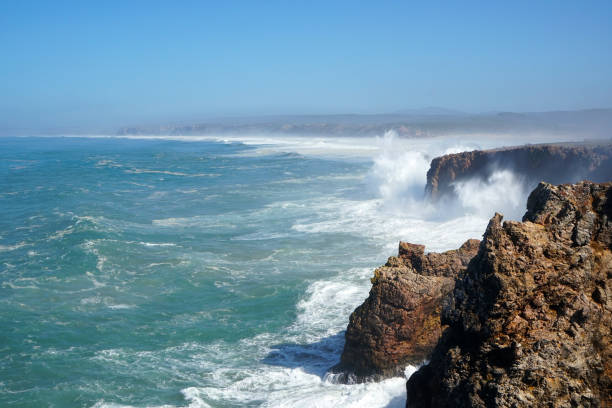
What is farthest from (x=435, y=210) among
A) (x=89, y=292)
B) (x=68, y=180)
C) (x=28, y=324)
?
(x=68, y=180)

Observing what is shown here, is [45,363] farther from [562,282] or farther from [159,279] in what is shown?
[562,282]

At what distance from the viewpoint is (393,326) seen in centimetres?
816

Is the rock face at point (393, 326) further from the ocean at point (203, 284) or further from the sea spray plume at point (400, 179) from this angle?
the sea spray plume at point (400, 179)

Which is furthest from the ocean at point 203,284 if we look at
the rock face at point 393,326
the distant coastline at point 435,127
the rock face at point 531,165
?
the distant coastline at point 435,127

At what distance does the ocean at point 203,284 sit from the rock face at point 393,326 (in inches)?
13.8

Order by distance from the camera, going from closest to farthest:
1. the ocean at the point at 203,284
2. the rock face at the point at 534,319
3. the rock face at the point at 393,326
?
the rock face at the point at 534,319 < the rock face at the point at 393,326 < the ocean at the point at 203,284

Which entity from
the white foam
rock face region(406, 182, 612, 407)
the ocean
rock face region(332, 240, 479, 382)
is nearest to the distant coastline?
the ocean

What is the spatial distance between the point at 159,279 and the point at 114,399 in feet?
22.0

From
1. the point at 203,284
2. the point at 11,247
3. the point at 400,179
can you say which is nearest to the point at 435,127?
the point at 400,179

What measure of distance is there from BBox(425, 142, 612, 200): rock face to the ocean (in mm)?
636

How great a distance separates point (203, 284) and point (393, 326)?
7.98 metres

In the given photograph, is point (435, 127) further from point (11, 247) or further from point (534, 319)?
point (534, 319)

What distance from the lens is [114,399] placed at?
29.0 feet

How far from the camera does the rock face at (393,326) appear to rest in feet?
26.6
